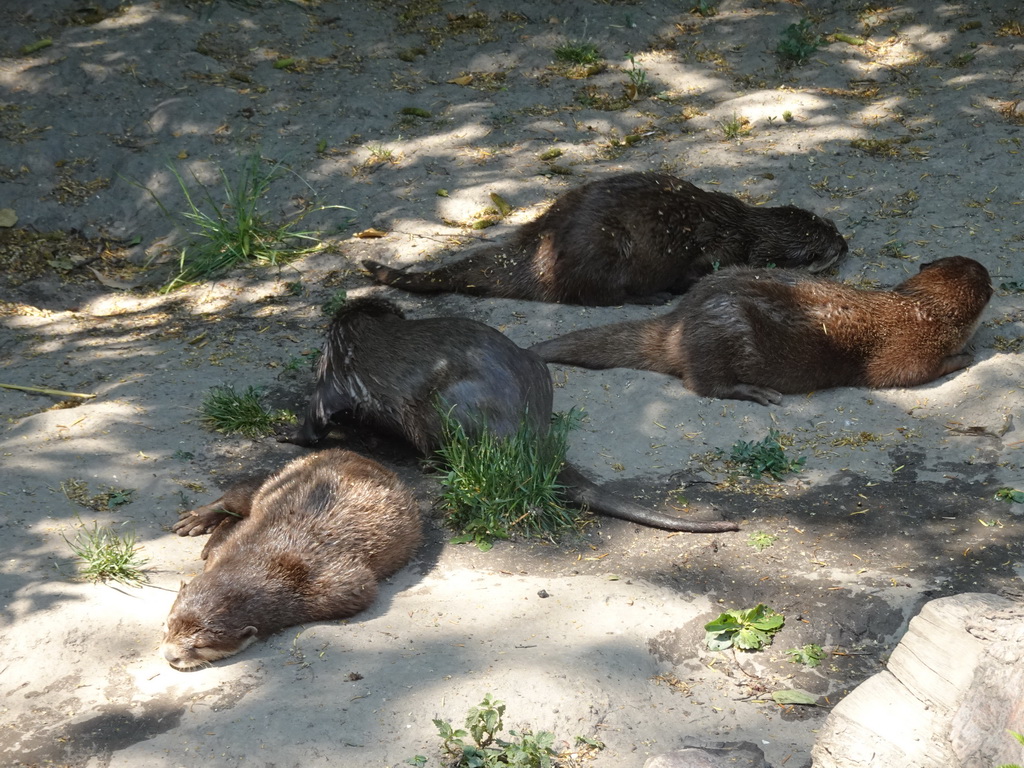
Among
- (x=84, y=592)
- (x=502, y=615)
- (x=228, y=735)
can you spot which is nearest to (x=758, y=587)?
(x=502, y=615)

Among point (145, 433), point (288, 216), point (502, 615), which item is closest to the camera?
point (502, 615)

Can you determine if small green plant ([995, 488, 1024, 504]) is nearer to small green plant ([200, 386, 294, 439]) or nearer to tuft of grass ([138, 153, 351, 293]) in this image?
small green plant ([200, 386, 294, 439])

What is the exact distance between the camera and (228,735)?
3.13 metres

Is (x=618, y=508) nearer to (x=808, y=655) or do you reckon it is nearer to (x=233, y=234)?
(x=808, y=655)

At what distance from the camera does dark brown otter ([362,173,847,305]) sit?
249 inches

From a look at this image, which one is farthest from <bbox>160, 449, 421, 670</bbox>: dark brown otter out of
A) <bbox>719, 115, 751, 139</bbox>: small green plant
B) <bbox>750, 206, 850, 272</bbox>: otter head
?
<bbox>719, 115, 751, 139</bbox>: small green plant

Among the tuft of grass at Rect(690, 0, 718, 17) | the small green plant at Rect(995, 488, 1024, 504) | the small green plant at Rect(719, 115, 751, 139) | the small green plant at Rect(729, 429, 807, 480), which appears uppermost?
the tuft of grass at Rect(690, 0, 718, 17)

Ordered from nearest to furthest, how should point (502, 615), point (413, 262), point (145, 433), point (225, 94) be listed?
1. point (502, 615)
2. point (145, 433)
3. point (413, 262)
4. point (225, 94)

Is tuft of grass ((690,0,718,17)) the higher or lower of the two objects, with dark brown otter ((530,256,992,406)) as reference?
higher

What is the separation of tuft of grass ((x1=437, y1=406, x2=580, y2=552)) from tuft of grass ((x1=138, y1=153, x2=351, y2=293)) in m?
2.86

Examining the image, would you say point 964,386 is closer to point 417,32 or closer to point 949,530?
point 949,530

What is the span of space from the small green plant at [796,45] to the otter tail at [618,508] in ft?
16.9

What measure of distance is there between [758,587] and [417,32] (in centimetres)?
641

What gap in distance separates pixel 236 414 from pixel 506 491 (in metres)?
1.47
